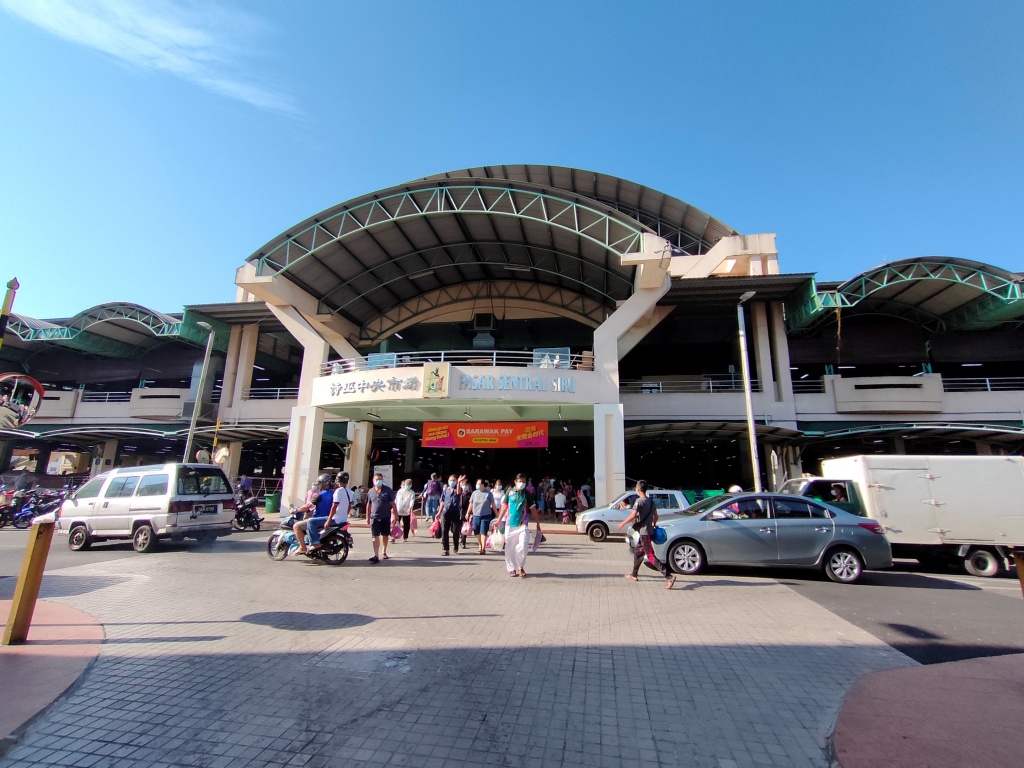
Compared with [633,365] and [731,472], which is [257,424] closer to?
[633,365]

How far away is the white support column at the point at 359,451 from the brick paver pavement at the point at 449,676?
1767cm

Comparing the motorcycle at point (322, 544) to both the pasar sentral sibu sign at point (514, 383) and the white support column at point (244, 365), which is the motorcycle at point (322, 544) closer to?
the pasar sentral sibu sign at point (514, 383)

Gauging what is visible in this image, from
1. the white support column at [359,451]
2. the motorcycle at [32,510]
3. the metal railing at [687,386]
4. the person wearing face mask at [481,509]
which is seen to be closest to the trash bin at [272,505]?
the white support column at [359,451]

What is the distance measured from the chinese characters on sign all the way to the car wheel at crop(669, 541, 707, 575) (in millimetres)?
12509

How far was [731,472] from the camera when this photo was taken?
113 feet

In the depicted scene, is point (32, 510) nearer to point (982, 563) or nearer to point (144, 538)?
point (144, 538)

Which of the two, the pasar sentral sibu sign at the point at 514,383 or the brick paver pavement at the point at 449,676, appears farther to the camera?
the pasar sentral sibu sign at the point at 514,383

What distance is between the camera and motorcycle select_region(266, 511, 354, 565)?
1008 cm

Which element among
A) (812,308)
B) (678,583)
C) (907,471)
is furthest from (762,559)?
(812,308)

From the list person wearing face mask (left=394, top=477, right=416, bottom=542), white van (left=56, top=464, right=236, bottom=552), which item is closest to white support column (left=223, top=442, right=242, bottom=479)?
white van (left=56, top=464, right=236, bottom=552)

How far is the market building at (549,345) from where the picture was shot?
20.7 metres

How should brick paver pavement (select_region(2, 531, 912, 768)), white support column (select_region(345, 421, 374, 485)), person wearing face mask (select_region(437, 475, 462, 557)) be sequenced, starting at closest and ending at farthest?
1. brick paver pavement (select_region(2, 531, 912, 768))
2. person wearing face mask (select_region(437, 475, 462, 557))
3. white support column (select_region(345, 421, 374, 485))

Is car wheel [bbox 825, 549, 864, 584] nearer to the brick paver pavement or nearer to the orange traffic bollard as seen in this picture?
the brick paver pavement

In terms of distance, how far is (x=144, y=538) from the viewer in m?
11.1
